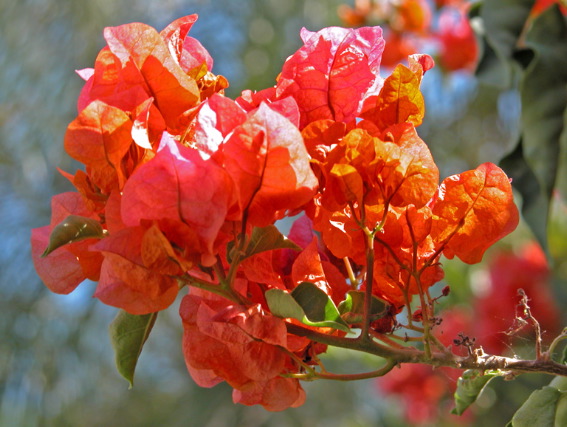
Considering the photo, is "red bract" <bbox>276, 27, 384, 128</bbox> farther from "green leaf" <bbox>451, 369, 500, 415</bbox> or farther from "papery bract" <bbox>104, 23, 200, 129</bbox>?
"green leaf" <bbox>451, 369, 500, 415</bbox>

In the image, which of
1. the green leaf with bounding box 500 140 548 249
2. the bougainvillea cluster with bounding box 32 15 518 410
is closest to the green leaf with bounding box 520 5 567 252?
the green leaf with bounding box 500 140 548 249

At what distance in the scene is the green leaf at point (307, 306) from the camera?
36cm

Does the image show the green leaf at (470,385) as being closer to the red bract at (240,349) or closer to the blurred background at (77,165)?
the red bract at (240,349)

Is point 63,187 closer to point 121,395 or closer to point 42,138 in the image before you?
point 42,138

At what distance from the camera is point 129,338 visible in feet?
1.45

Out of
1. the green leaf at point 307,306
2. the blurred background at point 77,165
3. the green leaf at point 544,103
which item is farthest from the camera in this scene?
the blurred background at point 77,165

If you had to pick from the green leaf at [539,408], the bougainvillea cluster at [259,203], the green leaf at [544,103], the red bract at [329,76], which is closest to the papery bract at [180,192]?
the bougainvillea cluster at [259,203]

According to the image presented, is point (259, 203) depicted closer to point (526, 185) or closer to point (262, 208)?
point (262, 208)

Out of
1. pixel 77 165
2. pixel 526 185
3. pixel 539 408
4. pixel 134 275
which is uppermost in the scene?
pixel 134 275

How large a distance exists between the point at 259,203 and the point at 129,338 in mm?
130

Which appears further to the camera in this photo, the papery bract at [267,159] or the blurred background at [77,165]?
the blurred background at [77,165]

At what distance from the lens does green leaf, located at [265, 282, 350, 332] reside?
0.36 m

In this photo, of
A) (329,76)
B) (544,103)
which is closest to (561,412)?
(329,76)

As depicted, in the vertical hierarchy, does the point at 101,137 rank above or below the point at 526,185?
above
